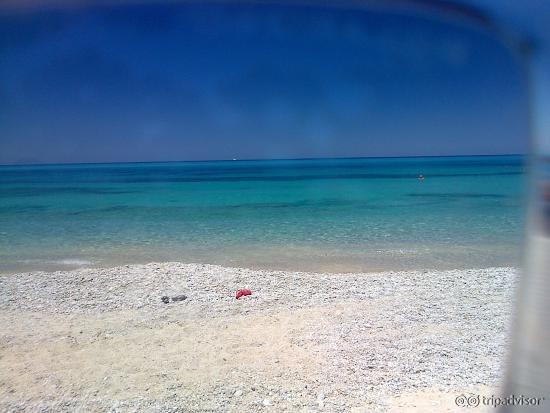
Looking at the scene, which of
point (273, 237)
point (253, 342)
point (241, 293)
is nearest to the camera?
point (253, 342)

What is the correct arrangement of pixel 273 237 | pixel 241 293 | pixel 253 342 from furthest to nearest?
1. pixel 273 237
2. pixel 241 293
3. pixel 253 342

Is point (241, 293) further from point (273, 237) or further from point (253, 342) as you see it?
Answer: point (273, 237)

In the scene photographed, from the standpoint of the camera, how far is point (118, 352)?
174 inches

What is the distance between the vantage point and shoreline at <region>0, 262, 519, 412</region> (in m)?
3.53

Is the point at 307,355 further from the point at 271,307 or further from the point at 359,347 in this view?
the point at 271,307

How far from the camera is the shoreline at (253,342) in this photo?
3.53 m

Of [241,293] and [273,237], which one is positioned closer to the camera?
[241,293]

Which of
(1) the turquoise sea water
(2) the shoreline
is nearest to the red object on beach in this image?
(2) the shoreline

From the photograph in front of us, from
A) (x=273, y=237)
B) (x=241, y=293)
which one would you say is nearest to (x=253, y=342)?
(x=241, y=293)

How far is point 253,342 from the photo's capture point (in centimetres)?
463

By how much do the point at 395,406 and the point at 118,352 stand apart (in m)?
2.34

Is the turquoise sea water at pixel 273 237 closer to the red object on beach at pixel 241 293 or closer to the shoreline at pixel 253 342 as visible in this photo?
the shoreline at pixel 253 342

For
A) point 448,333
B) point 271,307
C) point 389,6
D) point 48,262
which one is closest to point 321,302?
point 271,307

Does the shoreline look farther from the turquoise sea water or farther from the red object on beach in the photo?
the turquoise sea water
